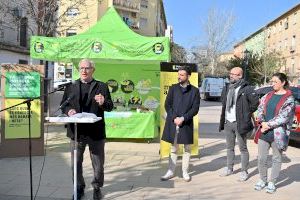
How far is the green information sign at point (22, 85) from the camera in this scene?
8922 mm

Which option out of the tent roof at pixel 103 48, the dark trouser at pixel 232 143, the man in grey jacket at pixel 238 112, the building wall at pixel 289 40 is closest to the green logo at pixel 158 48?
the tent roof at pixel 103 48

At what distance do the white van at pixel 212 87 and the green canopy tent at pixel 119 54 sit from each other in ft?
91.5

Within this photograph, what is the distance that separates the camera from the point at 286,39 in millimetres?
65250

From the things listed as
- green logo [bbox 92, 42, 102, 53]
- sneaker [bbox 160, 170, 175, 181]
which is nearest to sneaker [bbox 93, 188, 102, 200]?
sneaker [bbox 160, 170, 175, 181]

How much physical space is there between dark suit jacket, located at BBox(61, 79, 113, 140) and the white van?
34613 mm

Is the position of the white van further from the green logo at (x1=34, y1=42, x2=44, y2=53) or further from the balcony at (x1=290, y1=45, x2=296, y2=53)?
the green logo at (x1=34, y1=42, x2=44, y2=53)

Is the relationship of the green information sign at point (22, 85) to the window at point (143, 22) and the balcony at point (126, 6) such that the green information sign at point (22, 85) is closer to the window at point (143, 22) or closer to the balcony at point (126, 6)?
the balcony at point (126, 6)

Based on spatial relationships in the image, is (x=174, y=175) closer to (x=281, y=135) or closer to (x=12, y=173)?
(x=281, y=135)

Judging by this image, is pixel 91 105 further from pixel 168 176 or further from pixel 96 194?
pixel 168 176

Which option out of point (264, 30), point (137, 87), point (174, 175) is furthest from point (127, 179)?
point (264, 30)

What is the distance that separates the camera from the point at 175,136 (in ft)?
24.6

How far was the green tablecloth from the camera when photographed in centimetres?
1138

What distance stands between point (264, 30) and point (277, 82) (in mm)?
72122

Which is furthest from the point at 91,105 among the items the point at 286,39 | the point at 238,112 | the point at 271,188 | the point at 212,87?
the point at 286,39
